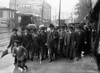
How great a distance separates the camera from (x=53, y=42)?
1106 centimetres

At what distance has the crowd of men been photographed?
35.8 feet

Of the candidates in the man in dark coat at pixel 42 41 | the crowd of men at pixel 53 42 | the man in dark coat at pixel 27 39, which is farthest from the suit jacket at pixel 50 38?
the man in dark coat at pixel 27 39

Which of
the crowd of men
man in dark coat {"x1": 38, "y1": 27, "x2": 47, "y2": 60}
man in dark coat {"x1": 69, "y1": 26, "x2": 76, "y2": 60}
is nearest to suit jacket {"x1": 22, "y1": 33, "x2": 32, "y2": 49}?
the crowd of men

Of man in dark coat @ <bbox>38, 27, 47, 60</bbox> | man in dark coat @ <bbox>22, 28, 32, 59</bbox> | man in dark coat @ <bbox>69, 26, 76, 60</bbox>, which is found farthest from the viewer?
man in dark coat @ <bbox>38, 27, 47, 60</bbox>

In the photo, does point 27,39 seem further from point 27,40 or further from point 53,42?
point 53,42

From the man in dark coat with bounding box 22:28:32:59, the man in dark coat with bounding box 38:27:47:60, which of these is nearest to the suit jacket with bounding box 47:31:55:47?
the man in dark coat with bounding box 38:27:47:60

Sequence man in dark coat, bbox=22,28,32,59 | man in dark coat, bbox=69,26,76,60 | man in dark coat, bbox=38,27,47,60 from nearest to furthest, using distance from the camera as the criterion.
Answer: man in dark coat, bbox=22,28,32,59, man in dark coat, bbox=69,26,76,60, man in dark coat, bbox=38,27,47,60

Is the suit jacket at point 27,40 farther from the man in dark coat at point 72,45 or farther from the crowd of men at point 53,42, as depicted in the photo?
the man in dark coat at point 72,45

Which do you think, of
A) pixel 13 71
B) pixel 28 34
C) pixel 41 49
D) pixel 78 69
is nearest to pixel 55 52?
pixel 41 49

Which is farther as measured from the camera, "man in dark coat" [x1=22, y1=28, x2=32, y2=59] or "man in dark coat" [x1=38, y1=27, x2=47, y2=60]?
"man in dark coat" [x1=38, y1=27, x2=47, y2=60]

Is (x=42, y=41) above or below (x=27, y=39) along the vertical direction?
below

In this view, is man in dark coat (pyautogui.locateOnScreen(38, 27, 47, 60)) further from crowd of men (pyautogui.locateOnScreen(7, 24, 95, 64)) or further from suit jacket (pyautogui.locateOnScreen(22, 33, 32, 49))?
suit jacket (pyautogui.locateOnScreen(22, 33, 32, 49))

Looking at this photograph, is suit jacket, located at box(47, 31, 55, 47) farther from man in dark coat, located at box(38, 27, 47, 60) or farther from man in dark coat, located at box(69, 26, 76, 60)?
man in dark coat, located at box(69, 26, 76, 60)

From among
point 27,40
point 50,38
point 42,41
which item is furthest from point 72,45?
point 27,40
